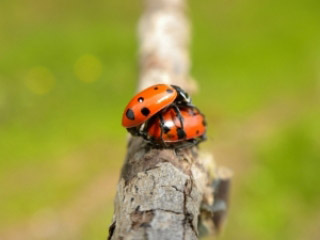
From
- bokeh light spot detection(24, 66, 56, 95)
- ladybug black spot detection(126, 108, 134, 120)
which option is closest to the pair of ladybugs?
ladybug black spot detection(126, 108, 134, 120)

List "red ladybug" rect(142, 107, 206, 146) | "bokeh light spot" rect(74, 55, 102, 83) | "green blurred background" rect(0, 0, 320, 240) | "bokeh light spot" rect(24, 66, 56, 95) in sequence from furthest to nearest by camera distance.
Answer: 1. "bokeh light spot" rect(74, 55, 102, 83)
2. "bokeh light spot" rect(24, 66, 56, 95)
3. "green blurred background" rect(0, 0, 320, 240)
4. "red ladybug" rect(142, 107, 206, 146)

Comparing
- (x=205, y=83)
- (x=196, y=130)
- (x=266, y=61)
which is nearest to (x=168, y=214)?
(x=196, y=130)

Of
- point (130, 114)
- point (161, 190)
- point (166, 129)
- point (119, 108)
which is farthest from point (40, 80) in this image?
Answer: point (161, 190)

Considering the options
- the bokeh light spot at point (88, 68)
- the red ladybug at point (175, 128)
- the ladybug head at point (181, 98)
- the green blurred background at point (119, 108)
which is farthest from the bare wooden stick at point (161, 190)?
the bokeh light spot at point (88, 68)

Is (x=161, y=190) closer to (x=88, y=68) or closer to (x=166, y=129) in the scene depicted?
(x=166, y=129)

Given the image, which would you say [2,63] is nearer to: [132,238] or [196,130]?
[196,130]

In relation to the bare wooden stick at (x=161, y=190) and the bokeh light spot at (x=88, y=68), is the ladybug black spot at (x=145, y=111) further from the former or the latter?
the bokeh light spot at (x=88, y=68)

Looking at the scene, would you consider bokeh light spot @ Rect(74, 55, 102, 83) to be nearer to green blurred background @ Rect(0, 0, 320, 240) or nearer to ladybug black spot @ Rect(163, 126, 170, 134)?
green blurred background @ Rect(0, 0, 320, 240)
